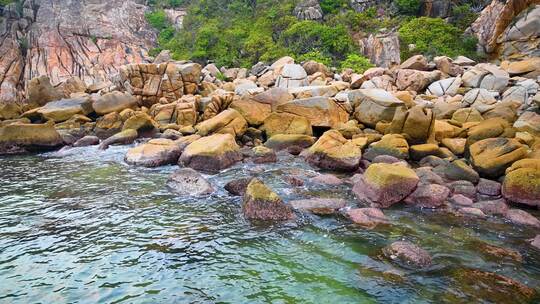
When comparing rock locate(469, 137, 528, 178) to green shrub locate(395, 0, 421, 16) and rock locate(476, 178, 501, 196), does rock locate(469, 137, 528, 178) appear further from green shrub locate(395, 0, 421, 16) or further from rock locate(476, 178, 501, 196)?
green shrub locate(395, 0, 421, 16)

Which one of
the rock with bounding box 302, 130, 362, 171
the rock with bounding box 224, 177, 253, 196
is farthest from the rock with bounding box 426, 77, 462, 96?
the rock with bounding box 224, 177, 253, 196

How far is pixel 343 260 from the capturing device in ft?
25.5

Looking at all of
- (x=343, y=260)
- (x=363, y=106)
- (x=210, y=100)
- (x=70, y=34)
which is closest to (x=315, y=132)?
(x=363, y=106)

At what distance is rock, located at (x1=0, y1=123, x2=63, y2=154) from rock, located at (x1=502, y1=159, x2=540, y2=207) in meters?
17.8

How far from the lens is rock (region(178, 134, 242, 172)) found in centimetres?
1411

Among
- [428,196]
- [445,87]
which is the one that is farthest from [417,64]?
[428,196]

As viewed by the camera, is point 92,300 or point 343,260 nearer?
point 92,300

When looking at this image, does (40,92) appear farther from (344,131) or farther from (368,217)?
(368,217)

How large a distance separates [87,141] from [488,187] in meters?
16.4

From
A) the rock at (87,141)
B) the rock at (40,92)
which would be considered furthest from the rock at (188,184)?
the rock at (40,92)

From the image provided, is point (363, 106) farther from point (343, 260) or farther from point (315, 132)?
point (343, 260)

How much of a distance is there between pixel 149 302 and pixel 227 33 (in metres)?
36.8

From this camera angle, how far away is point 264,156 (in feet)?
49.6

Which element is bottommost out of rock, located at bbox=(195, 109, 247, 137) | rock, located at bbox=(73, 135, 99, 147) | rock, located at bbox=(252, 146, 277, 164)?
rock, located at bbox=(252, 146, 277, 164)
